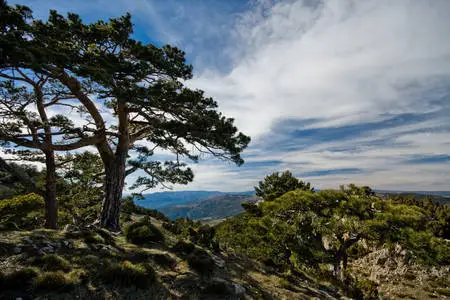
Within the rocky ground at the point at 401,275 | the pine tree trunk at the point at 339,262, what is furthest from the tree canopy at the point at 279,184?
the pine tree trunk at the point at 339,262

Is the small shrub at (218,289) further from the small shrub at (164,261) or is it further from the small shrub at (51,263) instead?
the small shrub at (51,263)

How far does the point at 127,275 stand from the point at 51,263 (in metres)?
2.41

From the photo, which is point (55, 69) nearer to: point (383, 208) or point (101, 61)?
point (101, 61)

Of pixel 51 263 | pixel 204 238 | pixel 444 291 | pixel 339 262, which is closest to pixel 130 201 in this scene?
pixel 204 238

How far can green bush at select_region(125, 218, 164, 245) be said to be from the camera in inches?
414

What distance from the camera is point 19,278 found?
524 centimetres

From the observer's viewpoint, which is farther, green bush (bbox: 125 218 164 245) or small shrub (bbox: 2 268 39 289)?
green bush (bbox: 125 218 164 245)

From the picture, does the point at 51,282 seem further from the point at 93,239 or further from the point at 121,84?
the point at 121,84

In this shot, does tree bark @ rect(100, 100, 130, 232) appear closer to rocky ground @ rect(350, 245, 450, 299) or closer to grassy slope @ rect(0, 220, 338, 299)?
grassy slope @ rect(0, 220, 338, 299)

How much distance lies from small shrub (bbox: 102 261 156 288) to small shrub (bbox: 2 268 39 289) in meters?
1.75

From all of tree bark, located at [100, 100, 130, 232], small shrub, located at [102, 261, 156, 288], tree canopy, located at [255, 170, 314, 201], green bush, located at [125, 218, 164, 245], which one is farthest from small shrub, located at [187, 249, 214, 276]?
tree canopy, located at [255, 170, 314, 201]

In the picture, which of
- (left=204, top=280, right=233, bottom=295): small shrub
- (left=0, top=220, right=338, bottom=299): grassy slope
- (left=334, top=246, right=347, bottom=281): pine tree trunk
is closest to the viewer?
(left=0, top=220, right=338, bottom=299): grassy slope

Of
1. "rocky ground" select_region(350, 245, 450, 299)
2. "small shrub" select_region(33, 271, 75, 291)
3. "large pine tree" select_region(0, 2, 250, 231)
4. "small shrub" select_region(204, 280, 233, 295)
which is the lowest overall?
"rocky ground" select_region(350, 245, 450, 299)

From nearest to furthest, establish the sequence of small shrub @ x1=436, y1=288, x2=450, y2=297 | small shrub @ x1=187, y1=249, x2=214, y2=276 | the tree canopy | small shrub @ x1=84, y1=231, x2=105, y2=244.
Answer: small shrub @ x1=187, y1=249, x2=214, y2=276 → small shrub @ x1=84, y1=231, x2=105, y2=244 → small shrub @ x1=436, y1=288, x2=450, y2=297 → the tree canopy
